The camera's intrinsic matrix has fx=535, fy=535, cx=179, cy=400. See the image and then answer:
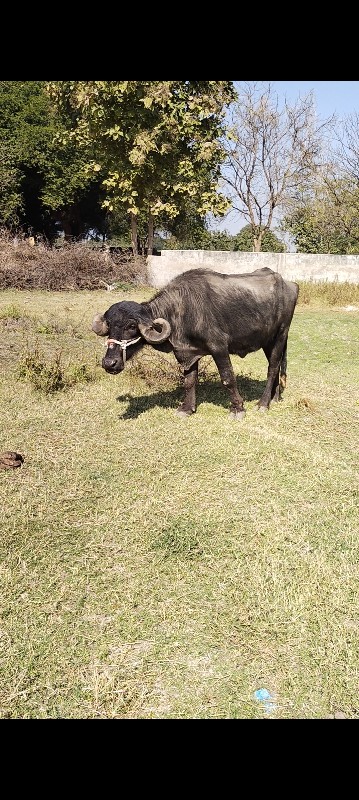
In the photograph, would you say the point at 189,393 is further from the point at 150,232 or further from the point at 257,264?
the point at 150,232

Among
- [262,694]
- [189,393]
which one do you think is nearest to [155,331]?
[189,393]

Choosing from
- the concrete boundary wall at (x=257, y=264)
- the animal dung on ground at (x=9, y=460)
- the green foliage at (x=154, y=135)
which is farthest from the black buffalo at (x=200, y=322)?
the concrete boundary wall at (x=257, y=264)

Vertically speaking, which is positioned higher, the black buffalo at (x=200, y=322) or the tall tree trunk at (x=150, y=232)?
the tall tree trunk at (x=150, y=232)

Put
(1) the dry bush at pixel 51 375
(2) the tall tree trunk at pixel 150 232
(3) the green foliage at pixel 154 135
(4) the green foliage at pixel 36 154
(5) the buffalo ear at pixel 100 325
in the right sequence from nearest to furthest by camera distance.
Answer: (5) the buffalo ear at pixel 100 325 → (1) the dry bush at pixel 51 375 → (3) the green foliage at pixel 154 135 → (2) the tall tree trunk at pixel 150 232 → (4) the green foliage at pixel 36 154

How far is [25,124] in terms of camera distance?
95.9ft

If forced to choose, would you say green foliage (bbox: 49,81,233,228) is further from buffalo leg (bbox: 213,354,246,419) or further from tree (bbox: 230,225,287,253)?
tree (bbox: 230,225,287,253)

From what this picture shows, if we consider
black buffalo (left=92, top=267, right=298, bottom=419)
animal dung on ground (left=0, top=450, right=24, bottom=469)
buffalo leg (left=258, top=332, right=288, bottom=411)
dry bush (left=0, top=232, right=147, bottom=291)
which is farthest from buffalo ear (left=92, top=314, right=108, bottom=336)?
dry bush (left=0, top=232, right=147, bottom=291)

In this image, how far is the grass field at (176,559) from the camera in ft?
8.40

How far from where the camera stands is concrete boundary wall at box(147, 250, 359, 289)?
2069 centimetres

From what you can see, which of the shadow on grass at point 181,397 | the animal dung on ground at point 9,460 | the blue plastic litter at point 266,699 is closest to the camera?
the blue plastic litter at point 266,699

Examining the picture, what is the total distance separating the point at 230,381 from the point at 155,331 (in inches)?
43.6

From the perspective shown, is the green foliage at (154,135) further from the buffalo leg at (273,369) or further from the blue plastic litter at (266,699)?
the blue plastic litter at (266,699)

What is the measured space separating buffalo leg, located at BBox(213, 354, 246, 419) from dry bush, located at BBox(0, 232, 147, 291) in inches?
479

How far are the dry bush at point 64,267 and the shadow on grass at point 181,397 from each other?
10810 mm
